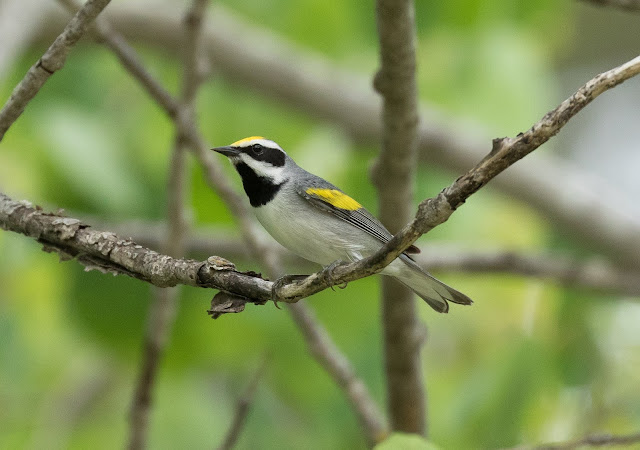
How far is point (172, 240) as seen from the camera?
13.7 feet

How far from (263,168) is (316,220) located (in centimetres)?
42

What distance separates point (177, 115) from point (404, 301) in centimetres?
144

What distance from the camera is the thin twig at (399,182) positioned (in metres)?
2.85

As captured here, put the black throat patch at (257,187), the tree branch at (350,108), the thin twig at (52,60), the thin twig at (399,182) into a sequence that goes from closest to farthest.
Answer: the thin twig at (52,60), the thin twig at (399,182), the black throat patch at (257,187), the tree branch at (350,108)

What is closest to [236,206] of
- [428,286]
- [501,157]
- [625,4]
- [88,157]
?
[428,286]

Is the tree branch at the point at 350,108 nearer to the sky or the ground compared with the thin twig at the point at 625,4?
nearer to the sky

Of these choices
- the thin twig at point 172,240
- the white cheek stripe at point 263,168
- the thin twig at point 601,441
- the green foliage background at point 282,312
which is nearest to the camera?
the thin twig at point 601,441

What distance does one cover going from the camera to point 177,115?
13.1 ft

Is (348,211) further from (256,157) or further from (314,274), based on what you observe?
(314,274)

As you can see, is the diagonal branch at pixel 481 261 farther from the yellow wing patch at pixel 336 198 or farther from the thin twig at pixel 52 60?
the thin twig at pixel 52 60

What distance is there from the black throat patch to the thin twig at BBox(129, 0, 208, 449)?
696 millimetres

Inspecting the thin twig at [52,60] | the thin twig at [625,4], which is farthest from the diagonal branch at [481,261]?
the thin twig at [52,60]

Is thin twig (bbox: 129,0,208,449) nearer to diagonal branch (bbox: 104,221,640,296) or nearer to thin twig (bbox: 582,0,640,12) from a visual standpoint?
diagonal branch (bbox: 104,221,640,296)

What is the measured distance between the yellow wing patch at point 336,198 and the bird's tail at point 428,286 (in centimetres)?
34
